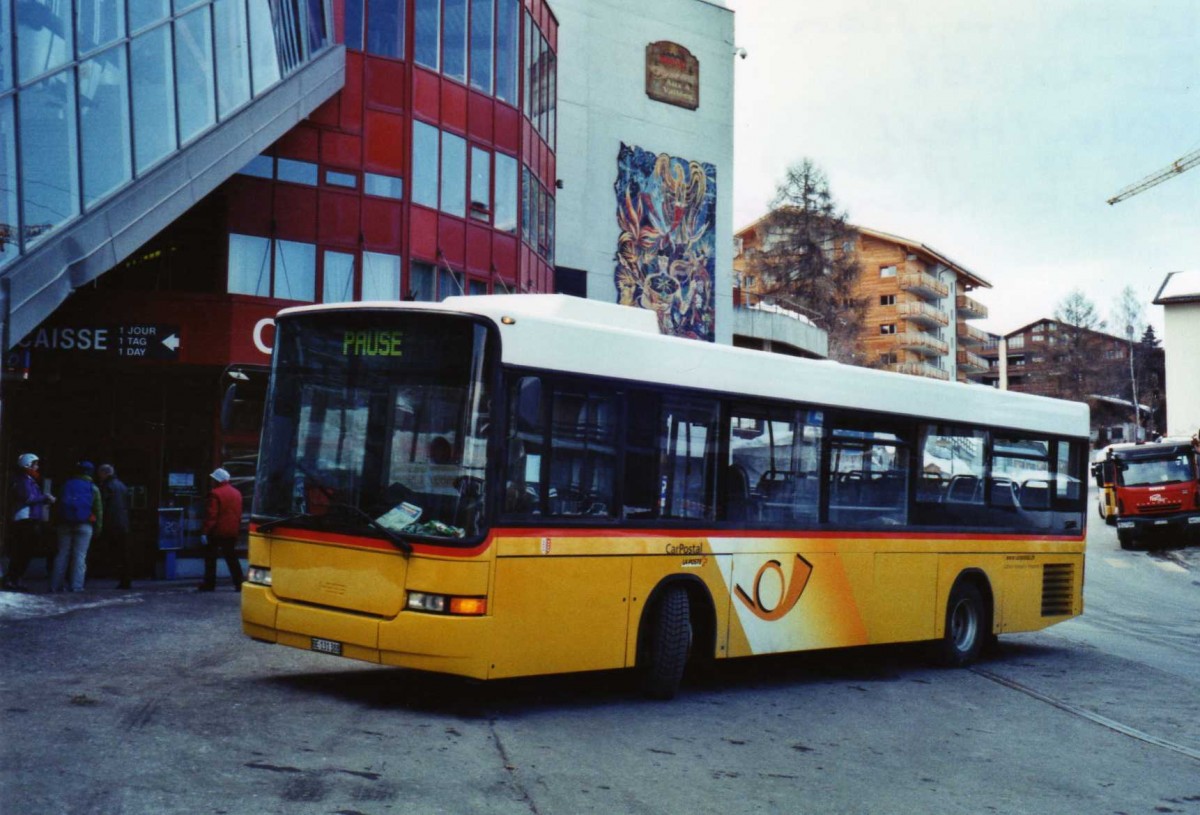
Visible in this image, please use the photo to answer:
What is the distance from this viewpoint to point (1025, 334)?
491 ft

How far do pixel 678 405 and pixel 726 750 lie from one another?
9.67ft

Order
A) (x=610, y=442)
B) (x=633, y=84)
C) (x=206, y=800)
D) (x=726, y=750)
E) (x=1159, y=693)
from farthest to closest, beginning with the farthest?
Answer: 1. (x=633, y=84)
2. (x=1159, y=693)
3. (x=610, y=442)
4. (x=726, y=750)
5. (x=206, y=800)

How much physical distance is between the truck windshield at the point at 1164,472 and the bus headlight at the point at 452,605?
112 ft

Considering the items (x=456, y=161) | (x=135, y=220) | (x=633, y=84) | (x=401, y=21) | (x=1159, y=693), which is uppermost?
(x=633, y=84)

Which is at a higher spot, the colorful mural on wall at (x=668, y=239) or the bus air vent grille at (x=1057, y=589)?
the colorful mural on wall at (x=668, y=239)

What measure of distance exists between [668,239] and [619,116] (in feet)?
16.9

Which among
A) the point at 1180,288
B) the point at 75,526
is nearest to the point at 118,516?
the point at 75,526

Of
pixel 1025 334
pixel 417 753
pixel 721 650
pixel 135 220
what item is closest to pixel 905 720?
pixel 721 650

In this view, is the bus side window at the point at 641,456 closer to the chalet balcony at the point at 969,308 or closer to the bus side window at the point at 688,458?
the bus side window at the point at 688,458

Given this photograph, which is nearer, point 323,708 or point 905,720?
point 323,708

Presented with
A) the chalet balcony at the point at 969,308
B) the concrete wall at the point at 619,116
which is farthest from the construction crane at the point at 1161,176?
the concrete wall at the point at 619,116

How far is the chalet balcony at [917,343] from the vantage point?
10625 centimetres

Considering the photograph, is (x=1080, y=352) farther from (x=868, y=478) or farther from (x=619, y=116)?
(x=868, y=478)

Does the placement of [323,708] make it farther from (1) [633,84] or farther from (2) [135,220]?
(1) [633,84]
